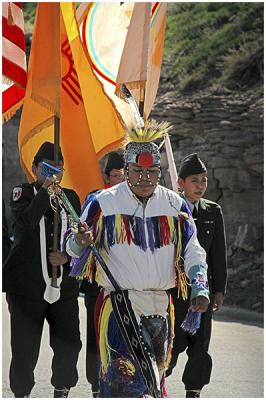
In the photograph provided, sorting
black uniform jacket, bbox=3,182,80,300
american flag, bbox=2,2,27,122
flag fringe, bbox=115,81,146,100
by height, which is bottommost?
black uniform jacket, bbox=3,182,80,300

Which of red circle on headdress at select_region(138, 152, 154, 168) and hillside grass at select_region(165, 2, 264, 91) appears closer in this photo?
red circle on headdress at select_region(138, 152, 154, 168)

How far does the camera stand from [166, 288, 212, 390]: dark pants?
876 centimetres

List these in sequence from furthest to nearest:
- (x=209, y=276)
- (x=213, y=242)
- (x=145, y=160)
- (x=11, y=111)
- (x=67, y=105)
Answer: (x=67, y=105) < (x=11, y=111) < (x=213, y=242) < (x=209, y=276) < (x=145, y=160)

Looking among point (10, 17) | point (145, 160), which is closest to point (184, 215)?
point (145, 160)

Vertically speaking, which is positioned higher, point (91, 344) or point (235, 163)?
point (235, 163)

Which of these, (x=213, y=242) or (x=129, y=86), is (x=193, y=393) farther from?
(x=129, y=86)

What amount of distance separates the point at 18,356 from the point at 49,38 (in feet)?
7.68

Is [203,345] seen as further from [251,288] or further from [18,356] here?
[251,288]

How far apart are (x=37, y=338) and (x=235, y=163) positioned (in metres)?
8.23

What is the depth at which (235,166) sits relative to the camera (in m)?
16.2

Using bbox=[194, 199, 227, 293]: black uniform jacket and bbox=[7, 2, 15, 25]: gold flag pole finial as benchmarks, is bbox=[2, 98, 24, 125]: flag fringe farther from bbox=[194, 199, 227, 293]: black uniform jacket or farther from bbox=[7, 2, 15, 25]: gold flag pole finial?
bbox=[194, 199, 227, 293]: black uniform jacket

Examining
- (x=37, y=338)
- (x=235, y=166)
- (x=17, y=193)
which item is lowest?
(x=37, y=338)

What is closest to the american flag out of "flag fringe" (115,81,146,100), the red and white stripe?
the red and white stripe

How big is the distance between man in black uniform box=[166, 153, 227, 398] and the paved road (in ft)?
2.14
